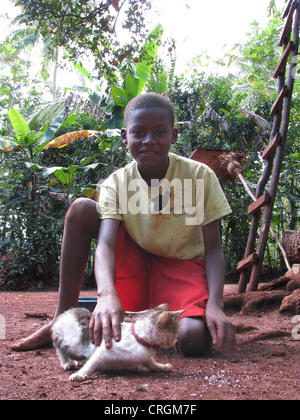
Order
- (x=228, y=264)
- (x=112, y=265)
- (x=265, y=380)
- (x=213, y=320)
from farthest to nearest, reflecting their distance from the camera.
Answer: (x=228, y=264) < (x=112, y=265) < (x=213, y=320) < (x=265, y=380)

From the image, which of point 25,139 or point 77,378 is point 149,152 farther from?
point 25,139

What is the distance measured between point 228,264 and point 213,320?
21.7 ft

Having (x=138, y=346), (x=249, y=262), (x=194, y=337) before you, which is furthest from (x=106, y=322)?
(x=249, y=262)

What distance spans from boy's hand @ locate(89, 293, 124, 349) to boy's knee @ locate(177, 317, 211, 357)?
0.59 metres

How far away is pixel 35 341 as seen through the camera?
7.59 feet

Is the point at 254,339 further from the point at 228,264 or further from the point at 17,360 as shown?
the point at 228,264

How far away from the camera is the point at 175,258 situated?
2.48 meters

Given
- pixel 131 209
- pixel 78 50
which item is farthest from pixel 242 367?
pixel 78 50

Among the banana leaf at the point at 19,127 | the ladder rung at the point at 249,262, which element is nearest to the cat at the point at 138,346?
the ladder rung at the point at 249,262

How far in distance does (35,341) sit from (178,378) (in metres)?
1.03

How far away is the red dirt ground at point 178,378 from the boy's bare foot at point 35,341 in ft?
0.16

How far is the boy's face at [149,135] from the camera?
7.10 feet

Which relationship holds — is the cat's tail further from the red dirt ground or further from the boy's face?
the boy's face
